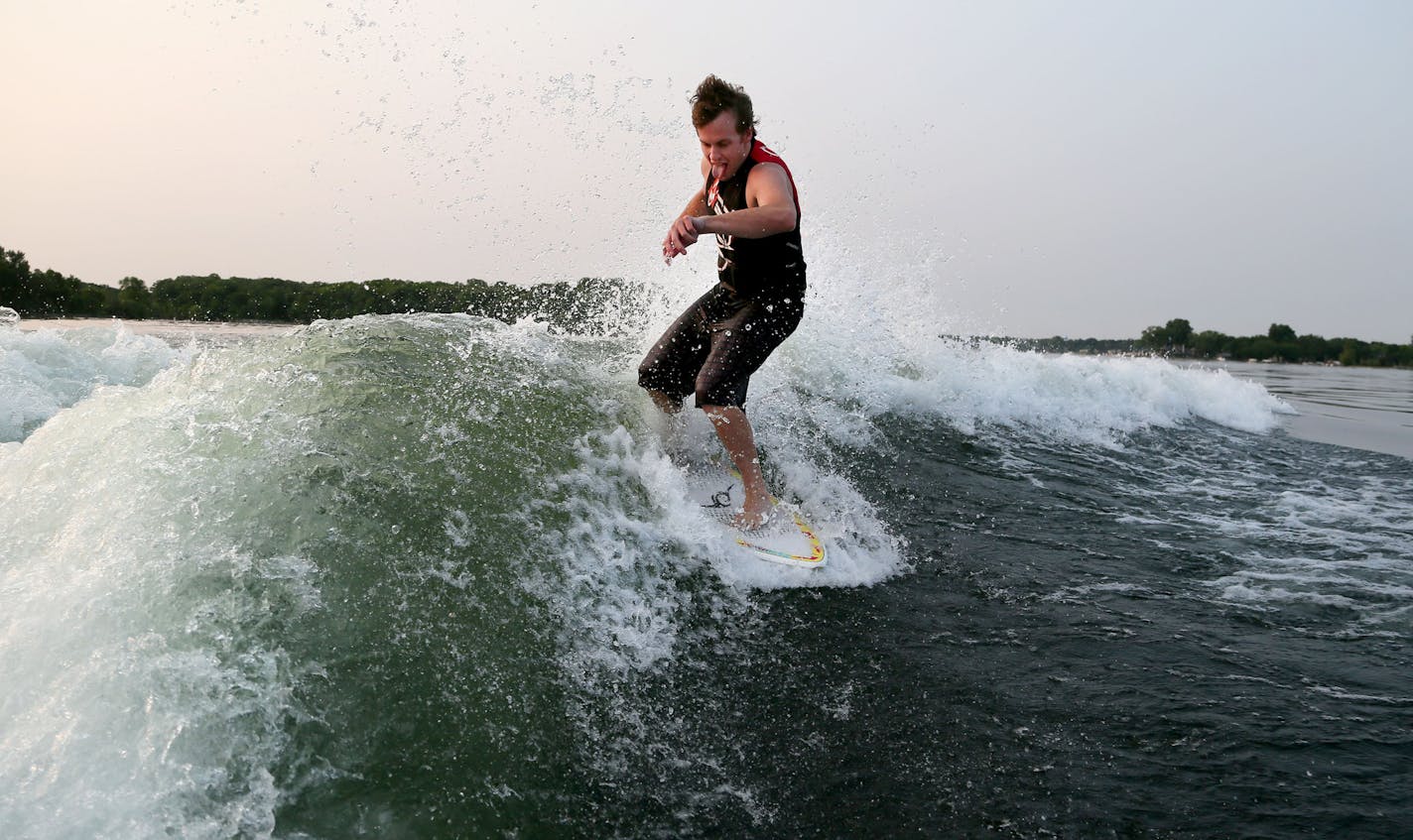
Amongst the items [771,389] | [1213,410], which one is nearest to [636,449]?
[771,389]

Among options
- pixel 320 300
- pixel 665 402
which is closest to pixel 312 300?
pixel 320 300

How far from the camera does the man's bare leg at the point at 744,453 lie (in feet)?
15.1

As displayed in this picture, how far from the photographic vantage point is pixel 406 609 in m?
2.80

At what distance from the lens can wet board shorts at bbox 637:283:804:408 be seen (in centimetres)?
459

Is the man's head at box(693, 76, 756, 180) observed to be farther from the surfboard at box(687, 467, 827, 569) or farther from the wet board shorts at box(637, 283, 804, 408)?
the surfboard at box(687, 467, 827, 569)

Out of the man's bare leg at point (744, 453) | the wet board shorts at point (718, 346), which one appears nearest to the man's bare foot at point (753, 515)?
the man's bare leg at point (744, 453)

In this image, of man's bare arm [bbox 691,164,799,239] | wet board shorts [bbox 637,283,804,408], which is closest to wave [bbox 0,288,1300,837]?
wet board shorts [bbox 637,283,804,408]

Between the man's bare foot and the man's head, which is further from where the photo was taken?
the man's bare foot

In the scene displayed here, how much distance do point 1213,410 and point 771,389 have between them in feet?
36.7

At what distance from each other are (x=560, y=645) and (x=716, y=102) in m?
2.95

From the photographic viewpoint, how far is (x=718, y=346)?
4.66 m

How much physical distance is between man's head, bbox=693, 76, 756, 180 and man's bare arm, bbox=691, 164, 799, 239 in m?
0.17

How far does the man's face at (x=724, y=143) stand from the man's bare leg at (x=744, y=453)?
4.55ft

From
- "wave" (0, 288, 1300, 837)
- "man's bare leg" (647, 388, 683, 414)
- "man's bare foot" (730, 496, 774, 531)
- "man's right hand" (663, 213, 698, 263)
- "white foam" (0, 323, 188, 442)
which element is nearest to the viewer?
"wave" (0, 288, 1300, 837)
